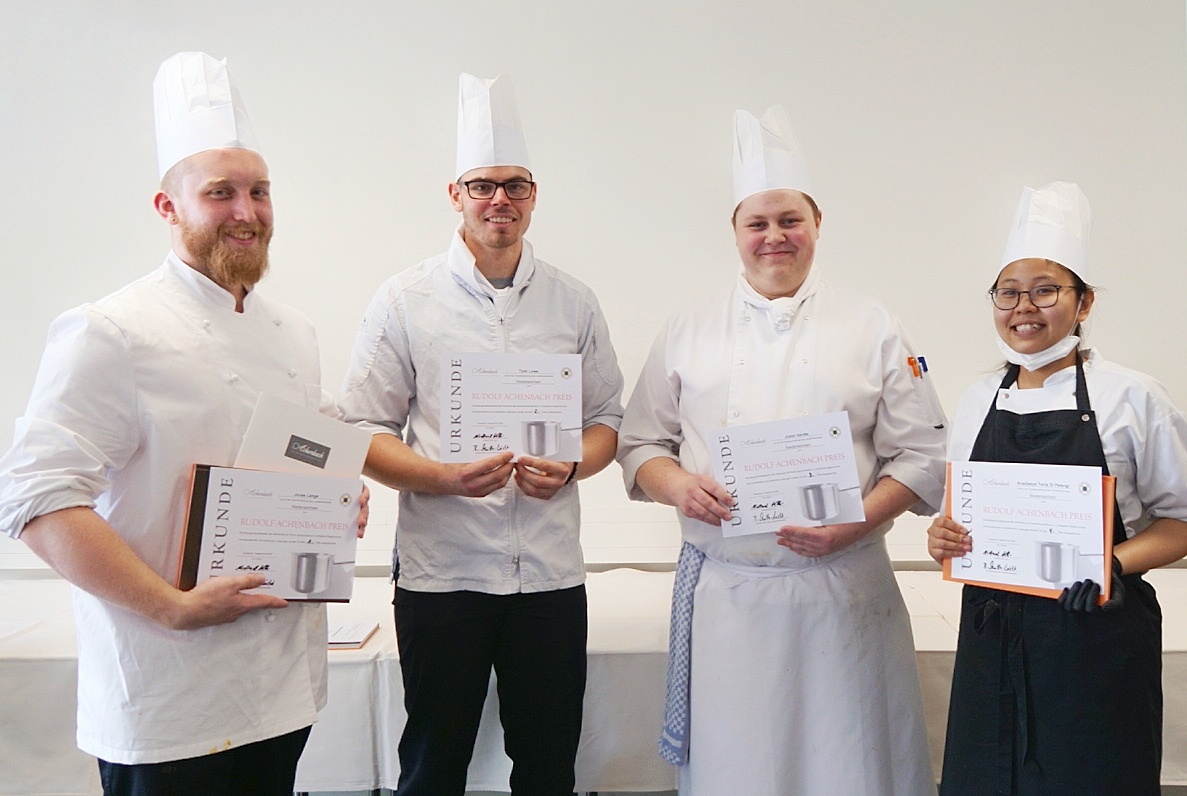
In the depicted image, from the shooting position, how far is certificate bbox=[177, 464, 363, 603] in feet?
4.74

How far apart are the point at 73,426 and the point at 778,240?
56.7 inches

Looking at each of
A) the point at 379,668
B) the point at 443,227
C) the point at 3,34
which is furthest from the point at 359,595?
the point at 3,34

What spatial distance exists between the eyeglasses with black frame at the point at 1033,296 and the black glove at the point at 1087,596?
1.77 ft

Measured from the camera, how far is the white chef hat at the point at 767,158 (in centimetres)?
208

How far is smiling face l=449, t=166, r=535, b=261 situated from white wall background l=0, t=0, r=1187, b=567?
1.31m

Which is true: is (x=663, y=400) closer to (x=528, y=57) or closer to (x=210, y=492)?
(x=210, y=492)

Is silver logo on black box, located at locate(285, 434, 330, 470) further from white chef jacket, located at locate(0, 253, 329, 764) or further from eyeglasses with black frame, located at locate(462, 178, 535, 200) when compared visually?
eyeglasses with black frame, located at locate(462, 178, 535, 200)

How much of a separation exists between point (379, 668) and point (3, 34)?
2.83m

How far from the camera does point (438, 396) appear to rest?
2.06m

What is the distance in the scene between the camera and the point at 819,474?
184 cm

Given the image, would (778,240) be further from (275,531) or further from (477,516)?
(275,531)

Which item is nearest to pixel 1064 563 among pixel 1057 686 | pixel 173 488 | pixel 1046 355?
pixel 1057 686

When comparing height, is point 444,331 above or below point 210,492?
above

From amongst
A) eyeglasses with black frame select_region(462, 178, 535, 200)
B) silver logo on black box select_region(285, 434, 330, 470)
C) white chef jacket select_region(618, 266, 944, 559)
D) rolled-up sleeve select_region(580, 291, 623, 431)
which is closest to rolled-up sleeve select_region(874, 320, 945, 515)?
white chef jacket select_region(618, 266, 944, 559)
